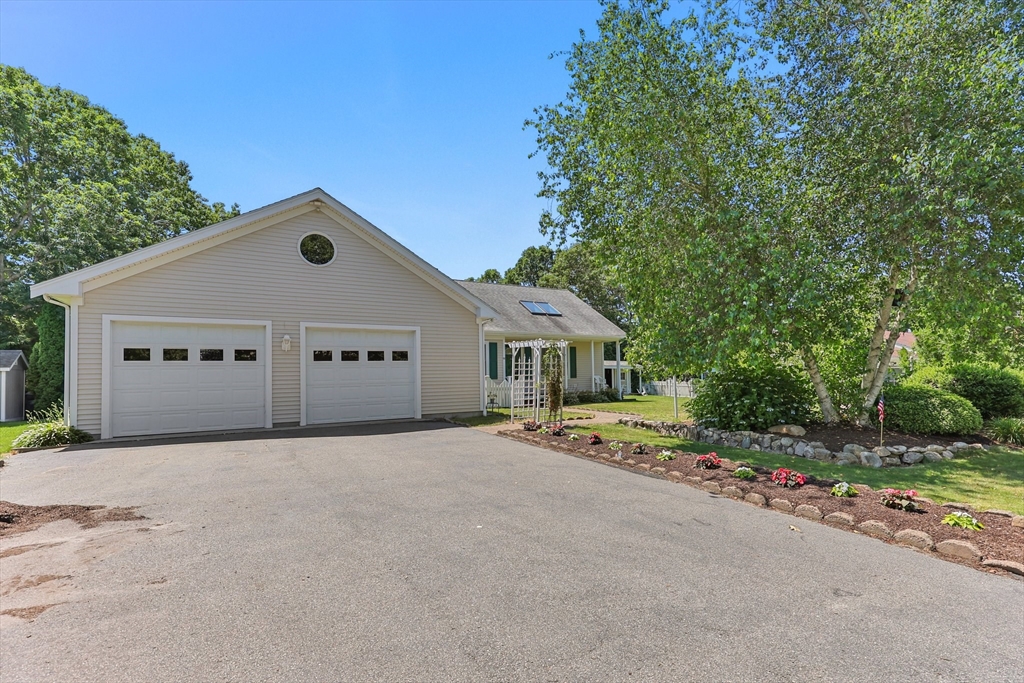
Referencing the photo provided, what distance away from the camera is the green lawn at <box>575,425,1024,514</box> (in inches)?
228

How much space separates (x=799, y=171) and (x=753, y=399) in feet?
14.5

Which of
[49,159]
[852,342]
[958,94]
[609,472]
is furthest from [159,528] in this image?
[49,159]

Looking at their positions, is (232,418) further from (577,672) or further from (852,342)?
(852,342)

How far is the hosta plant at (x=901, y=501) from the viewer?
16.4ft

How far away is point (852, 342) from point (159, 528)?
1113cm

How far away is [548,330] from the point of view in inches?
774

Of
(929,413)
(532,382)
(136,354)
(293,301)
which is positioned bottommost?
(929,413)

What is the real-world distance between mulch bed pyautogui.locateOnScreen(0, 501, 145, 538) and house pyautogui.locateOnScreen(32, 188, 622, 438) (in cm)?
565

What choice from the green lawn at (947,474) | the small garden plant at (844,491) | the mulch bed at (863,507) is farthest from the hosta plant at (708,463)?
the small garden plant at (844,491)

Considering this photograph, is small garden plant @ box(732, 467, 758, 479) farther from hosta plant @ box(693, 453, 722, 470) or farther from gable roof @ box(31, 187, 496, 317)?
gable roof @ box(31, 187, 496, 317)

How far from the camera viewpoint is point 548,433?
1021 cm

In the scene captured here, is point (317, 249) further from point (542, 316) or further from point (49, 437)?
point (542, 316)

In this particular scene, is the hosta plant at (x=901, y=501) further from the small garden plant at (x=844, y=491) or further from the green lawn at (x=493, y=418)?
the green lawn at (x=493, y=418)

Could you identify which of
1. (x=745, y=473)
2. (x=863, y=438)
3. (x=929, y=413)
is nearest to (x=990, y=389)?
(x=929, y=413)
